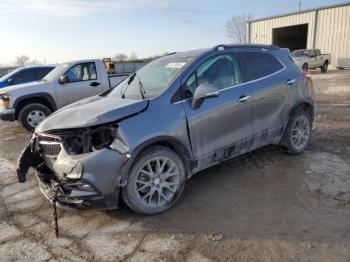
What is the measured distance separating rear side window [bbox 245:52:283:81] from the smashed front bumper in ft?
7.81

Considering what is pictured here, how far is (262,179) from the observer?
462 cm

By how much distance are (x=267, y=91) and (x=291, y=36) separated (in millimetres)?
37370

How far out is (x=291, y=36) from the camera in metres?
38.5

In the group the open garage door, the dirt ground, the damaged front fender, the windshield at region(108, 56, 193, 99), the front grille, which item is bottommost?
the dirt ground

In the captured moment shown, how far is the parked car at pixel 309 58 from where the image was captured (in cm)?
2559

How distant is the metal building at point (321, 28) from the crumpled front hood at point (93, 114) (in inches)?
1173

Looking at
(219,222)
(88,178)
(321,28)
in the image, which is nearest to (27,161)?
(88,178)

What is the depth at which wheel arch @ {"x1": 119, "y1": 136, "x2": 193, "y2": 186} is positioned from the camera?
3406 mm

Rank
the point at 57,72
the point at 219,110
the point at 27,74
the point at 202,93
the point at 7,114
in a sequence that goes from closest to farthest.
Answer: the point at 202,93 < the point at 219,110 < the point at 7,114 < the point at 57,72 < the point at 27,74

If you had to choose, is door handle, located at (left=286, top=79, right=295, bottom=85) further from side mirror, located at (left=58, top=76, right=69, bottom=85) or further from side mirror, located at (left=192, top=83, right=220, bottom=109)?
side mirror, located at (left=58, top=76, right=69, bottom=85)

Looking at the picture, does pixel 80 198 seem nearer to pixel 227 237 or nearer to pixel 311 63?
pixel 227 237

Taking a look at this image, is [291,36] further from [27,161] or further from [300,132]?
[27,161]

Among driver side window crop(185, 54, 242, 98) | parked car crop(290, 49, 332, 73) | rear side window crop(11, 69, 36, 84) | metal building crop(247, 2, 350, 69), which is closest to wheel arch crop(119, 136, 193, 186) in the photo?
driver side window crop(185, 54, 242, 98)

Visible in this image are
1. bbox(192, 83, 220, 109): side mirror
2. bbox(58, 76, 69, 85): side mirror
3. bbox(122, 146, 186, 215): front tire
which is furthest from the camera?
bbox(58, 76, 69, 85): side mirror
